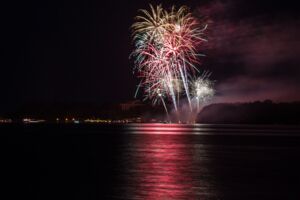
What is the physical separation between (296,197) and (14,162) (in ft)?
68.5

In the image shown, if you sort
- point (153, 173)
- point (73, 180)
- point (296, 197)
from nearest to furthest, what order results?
1. point (296, 197)
2. point (73, 180)
3. point (153, 173)

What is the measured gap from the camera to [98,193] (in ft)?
64.2

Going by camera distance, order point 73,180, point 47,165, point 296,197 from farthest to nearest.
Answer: point 47,165
point 73,180
point 296,197

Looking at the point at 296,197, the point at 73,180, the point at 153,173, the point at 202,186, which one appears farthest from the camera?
the point at 153,173

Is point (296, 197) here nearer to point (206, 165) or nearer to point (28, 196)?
point (28, 196)

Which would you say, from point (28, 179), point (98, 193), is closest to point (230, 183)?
point (98, 193)

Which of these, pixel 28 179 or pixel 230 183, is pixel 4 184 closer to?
pixel 28 179

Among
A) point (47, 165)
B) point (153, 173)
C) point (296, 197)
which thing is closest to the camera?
point (296, 197)

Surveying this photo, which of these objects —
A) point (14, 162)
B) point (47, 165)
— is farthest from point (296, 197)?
point (14, 162)

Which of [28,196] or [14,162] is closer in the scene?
[28,196]

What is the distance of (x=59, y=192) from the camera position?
19.9 metres

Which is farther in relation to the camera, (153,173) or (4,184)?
(153,173)

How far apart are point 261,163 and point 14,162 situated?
17.2 m

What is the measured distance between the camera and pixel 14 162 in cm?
3319
